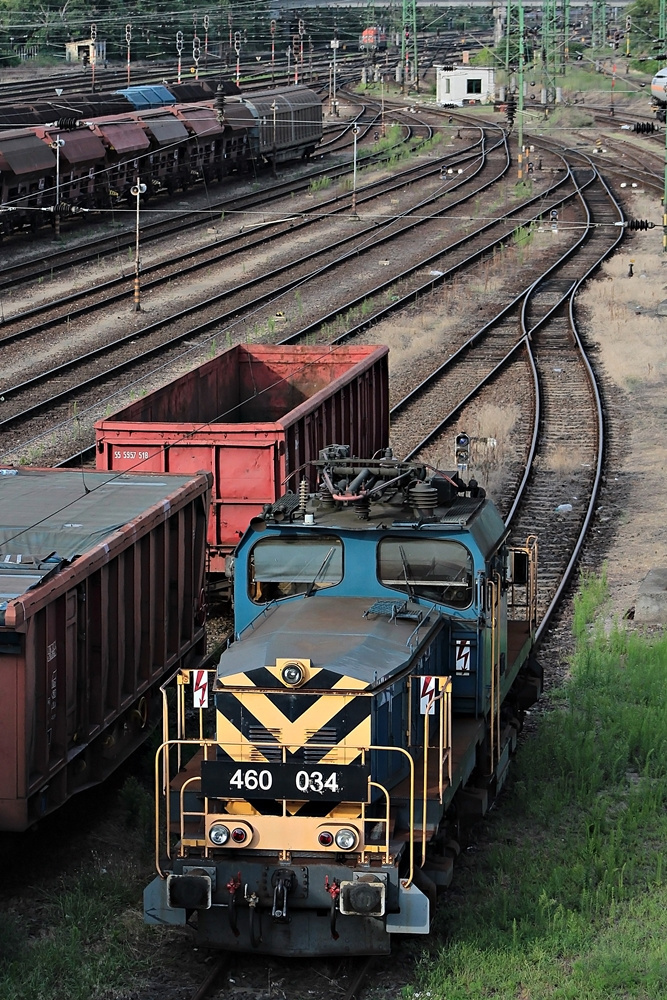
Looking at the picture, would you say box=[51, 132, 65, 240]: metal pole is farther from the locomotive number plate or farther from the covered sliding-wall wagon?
the locomotive number plate

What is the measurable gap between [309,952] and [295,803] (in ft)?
3.12

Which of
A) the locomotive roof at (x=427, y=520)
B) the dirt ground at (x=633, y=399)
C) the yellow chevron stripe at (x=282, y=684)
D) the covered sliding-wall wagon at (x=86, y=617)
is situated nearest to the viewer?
the yellow chevron stripe at (x=282, y=684)

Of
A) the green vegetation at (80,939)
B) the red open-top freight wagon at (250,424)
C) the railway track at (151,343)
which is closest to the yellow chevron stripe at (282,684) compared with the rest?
the green vegetation at (80,939)

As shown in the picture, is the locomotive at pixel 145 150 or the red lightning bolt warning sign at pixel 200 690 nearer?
the red lightning bolt warning sign at pixel 200 690

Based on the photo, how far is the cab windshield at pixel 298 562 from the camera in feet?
33.8

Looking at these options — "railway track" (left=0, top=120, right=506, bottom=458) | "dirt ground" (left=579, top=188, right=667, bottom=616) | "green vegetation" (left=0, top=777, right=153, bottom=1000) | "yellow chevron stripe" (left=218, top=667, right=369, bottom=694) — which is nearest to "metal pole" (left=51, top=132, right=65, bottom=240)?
"railway track" (left=0, top=120, right=506, bottom=458)

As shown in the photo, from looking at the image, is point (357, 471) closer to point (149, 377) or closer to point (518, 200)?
point (149, 377)

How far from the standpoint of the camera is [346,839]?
8.86 m

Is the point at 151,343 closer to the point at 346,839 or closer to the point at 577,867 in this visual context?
the point at 577,867

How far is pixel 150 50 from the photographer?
347 feet

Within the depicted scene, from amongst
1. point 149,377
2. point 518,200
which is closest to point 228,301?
point 149,377

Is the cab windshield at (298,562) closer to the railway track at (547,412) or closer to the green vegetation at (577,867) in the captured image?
the green vegetation at (577,867)

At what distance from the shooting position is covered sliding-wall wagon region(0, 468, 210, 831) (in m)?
10.0

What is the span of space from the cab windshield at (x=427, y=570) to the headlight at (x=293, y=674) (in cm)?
151
